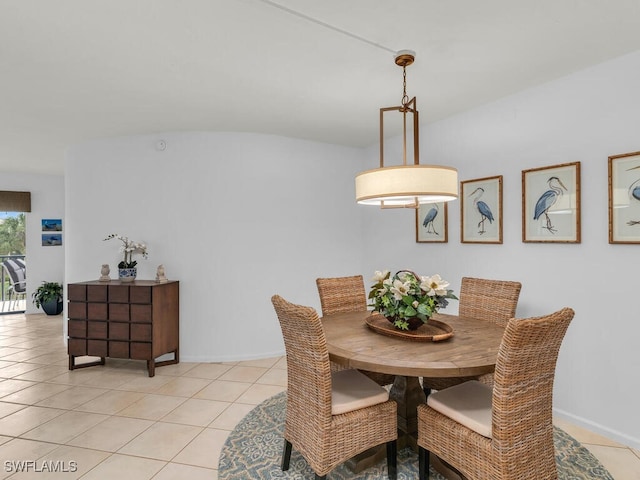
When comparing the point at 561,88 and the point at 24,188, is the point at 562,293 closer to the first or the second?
the point at 561,88

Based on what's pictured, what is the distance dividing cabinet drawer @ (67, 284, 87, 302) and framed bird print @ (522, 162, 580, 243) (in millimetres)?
4118

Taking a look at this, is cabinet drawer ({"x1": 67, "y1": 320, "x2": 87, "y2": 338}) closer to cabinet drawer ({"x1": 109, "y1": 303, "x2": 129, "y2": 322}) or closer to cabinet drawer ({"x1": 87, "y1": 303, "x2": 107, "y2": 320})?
cabinet drawer ({"x1": 87, "y1": 303, "x2": 107, "y2": 320})

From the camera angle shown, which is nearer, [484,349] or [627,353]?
[484,349]

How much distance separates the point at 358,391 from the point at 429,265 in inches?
83.2

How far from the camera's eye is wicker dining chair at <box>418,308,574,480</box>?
148cm

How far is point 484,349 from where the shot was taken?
1.84 metres

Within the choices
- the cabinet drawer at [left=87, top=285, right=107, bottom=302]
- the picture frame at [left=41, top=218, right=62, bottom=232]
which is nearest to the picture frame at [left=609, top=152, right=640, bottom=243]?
the cabinet drawer at [left=87, top=285, right=107, bottom=302]

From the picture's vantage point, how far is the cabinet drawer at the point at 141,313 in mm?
3545

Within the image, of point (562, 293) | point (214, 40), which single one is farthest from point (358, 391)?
point (214, 40)

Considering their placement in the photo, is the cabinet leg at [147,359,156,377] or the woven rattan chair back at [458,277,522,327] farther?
the cabinet leg at [147,359,156,377]

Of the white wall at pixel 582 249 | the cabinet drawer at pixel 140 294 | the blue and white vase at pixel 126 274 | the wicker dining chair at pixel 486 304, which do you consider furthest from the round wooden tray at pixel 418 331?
the blue and white vase at pixel 126 274

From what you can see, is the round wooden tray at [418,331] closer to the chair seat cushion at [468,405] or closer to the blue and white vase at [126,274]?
the chair seat cushion at [468,405]

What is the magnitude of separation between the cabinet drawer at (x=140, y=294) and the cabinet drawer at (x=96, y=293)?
310 mm

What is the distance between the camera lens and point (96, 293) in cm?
368
